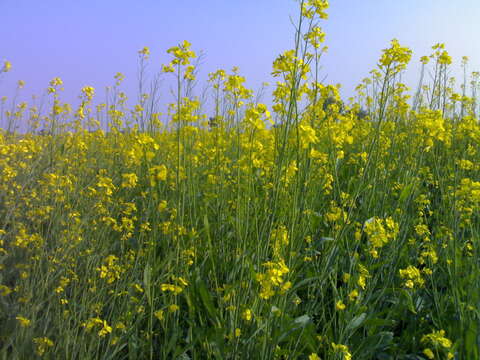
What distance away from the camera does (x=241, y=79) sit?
1.77 meters

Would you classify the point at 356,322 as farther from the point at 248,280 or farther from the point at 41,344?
the point at 41,344

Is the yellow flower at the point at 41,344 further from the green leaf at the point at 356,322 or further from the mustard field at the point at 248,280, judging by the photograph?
the green leaf at the point at 356,322

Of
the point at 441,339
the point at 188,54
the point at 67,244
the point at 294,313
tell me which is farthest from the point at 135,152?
the point at 441,339

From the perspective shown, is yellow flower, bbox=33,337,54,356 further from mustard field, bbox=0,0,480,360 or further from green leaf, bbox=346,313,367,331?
green leaf, bbox=346,313,367,331

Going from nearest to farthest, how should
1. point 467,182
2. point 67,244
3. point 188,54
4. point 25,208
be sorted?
1. point 188,54
2. point 67,244
3. point 467,182
4. point 25,208

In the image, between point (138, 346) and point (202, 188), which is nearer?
point (138, 346)

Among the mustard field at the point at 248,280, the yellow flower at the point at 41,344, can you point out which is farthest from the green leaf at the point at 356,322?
the yellow flower at the point at 41,344

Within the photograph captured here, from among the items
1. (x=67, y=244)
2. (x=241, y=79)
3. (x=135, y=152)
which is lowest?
(x=67, y=244)

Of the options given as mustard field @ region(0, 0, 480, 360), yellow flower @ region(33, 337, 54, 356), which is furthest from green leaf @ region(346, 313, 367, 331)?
yellow flower @ region(33, 337, 54, 356)

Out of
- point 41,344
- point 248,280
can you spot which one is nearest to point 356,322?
point 248,280

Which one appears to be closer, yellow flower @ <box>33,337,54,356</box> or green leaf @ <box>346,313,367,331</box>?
yellow flower @ <box>33,337,54,356</box>

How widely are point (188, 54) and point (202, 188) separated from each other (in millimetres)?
1322

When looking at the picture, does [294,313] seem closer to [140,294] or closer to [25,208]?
[140,294]

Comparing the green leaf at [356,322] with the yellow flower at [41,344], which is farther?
the green leaf at [356,322]
